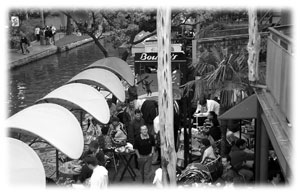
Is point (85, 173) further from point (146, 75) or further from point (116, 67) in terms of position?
point (146, 75)

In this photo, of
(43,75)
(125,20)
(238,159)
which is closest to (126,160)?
(238,159)

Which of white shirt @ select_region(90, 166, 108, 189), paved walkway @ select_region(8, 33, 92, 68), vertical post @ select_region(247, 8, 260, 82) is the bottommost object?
paved walkway @ select_region(8, 33, 92, 68)

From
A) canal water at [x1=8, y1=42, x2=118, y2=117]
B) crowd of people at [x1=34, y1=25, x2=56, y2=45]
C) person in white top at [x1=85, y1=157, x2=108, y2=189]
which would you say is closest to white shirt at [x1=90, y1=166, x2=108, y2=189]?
person in white top at [x1=85, y1=157, x2=108, y2=189]

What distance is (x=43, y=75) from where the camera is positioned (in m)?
29.4

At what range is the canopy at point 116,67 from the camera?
46.1 ft

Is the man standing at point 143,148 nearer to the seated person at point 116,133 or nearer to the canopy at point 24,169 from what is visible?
the seated person at point 116,133

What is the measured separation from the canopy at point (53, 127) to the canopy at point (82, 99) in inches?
46.8

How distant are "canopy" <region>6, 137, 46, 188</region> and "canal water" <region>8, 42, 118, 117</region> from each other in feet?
39.8

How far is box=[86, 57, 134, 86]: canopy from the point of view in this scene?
14047mm

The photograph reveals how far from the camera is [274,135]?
6.40 m

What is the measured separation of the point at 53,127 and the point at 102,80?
15.4ft

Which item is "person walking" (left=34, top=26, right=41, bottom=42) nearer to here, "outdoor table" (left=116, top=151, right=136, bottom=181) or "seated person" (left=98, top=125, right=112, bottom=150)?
"seated person" (left=98, top=125, right=112, bottom=150)
